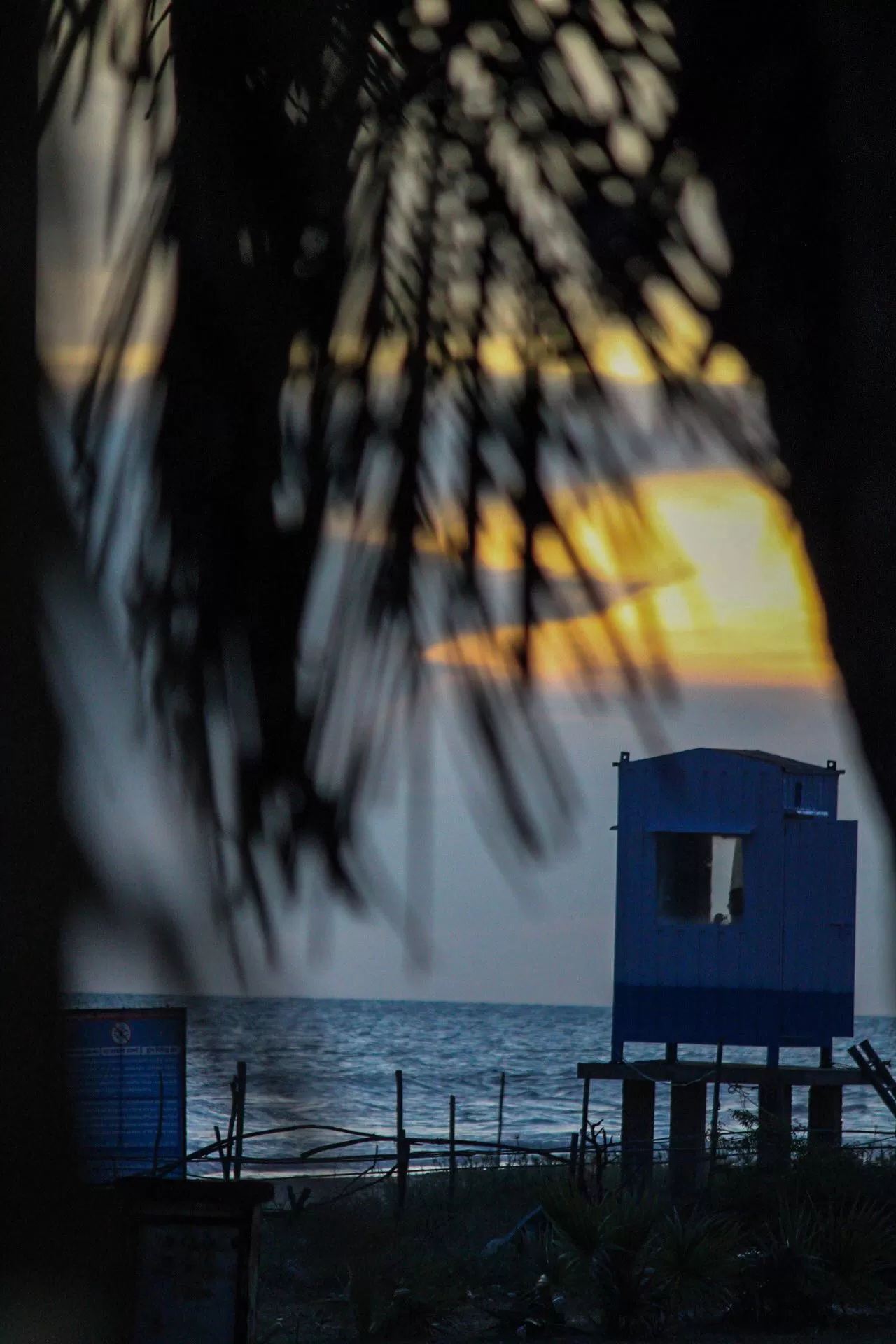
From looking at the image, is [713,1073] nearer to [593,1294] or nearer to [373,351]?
[593,1294]

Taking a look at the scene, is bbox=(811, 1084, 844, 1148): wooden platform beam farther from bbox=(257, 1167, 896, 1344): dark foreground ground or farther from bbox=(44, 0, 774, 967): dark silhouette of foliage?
bbox=(44, 0, 774, 967): dark silhouette of foliage

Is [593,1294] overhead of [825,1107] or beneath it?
overhead

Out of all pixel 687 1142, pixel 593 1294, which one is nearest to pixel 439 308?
pixel 593 1294

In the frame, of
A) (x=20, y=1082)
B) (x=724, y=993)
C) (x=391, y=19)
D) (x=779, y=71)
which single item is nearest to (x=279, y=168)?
(x=391, y=19)

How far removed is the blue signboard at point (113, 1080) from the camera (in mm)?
571

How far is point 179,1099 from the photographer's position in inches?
18.8

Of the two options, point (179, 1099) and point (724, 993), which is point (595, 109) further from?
point (724, 993)

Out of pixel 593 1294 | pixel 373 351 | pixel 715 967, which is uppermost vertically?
pixel 373 351

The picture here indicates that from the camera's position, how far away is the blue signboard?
571mm

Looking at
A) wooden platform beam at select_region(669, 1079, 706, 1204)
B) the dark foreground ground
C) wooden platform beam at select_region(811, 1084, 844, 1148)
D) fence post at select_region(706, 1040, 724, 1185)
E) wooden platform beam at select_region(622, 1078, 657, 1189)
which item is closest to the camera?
the dark foreground ground

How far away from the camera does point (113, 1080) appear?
60 centimetres

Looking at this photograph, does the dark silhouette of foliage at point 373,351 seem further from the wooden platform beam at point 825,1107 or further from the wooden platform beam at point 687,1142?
the wooden platform beam at point 825,1107

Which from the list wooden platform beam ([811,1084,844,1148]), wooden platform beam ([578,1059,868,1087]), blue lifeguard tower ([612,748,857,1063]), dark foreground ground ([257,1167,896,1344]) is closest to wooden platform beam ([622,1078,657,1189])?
wooden platform beam ([578,1059,868,1087])

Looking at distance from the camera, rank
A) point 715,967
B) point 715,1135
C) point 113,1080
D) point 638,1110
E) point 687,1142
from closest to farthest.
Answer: point 113,1080, point 715,1135, point 687,1142, point 715,967, point 638,1110
